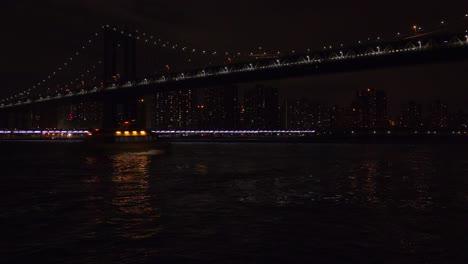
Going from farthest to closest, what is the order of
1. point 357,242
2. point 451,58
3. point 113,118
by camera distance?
1. point 113,118
2. point 451,58
3. point 357,242

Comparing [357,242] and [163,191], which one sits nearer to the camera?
[357,242]

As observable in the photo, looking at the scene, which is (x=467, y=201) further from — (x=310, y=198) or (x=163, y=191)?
(x=163, y=191)

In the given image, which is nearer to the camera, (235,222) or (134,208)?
(235,222)

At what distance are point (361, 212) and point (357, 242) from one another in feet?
10.5

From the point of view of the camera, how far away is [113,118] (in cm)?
7769

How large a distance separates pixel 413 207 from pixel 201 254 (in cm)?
658

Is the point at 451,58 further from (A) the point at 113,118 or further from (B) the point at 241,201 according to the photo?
(B) the point at 241,201

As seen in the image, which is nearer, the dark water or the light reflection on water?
the dark water

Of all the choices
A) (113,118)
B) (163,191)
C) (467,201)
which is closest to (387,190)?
(467,201)

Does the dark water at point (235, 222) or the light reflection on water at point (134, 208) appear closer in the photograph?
the dark water at point (235, 222)

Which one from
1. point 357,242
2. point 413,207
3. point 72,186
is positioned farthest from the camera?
point 72,186

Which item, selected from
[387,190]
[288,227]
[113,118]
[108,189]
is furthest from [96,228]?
[113,118]

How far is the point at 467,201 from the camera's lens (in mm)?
13578

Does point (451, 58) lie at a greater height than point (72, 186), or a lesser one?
greater
